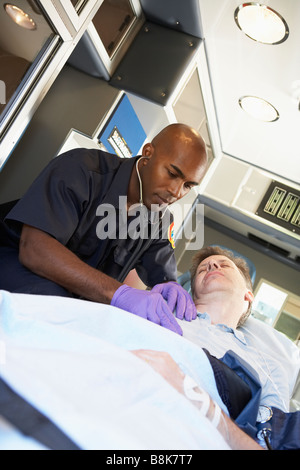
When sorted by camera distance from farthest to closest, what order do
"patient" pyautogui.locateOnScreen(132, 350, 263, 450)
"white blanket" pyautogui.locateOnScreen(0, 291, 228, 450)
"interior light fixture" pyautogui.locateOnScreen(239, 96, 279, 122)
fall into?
"interior light fixture" pyautogui.locateOnScreen(239, 96, 279, 122)
"patient" pyautogui.locateOnScreen(132, 350, 263, 450)
"white blanket" pyautogui.locateOnScreen(0, 291, 228, 450)

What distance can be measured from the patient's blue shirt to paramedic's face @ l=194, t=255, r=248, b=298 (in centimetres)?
21

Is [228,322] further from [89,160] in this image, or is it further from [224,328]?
[89,160]

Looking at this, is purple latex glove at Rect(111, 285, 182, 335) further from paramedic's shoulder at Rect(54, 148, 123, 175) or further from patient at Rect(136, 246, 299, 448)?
paramedic's shoulder at Rect(54, 148, 123, 175)

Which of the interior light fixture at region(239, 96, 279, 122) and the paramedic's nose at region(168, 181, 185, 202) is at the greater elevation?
the interior light fixture at region(239, 96, 279, 122)

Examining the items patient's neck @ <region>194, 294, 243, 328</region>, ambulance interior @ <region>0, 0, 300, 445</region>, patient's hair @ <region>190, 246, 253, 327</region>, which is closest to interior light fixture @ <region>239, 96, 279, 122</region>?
ambulance interior @ <region>0, 0, 300, 445</region>

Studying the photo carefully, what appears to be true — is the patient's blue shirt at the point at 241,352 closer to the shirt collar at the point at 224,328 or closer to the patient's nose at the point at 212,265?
the shirt collar at the point at 224,328

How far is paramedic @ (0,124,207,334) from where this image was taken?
4.69 ft

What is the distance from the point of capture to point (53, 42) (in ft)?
5.74

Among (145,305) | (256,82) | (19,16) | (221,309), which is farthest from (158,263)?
(256,82)

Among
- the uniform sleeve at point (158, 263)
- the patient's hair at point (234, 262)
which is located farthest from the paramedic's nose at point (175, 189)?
the patient's hair at point (234, 262)

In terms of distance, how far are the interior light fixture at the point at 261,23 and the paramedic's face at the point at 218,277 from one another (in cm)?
137

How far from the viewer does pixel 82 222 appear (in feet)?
5.64

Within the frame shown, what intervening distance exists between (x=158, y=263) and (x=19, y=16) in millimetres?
1297

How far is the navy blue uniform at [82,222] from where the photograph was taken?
4.91ft
